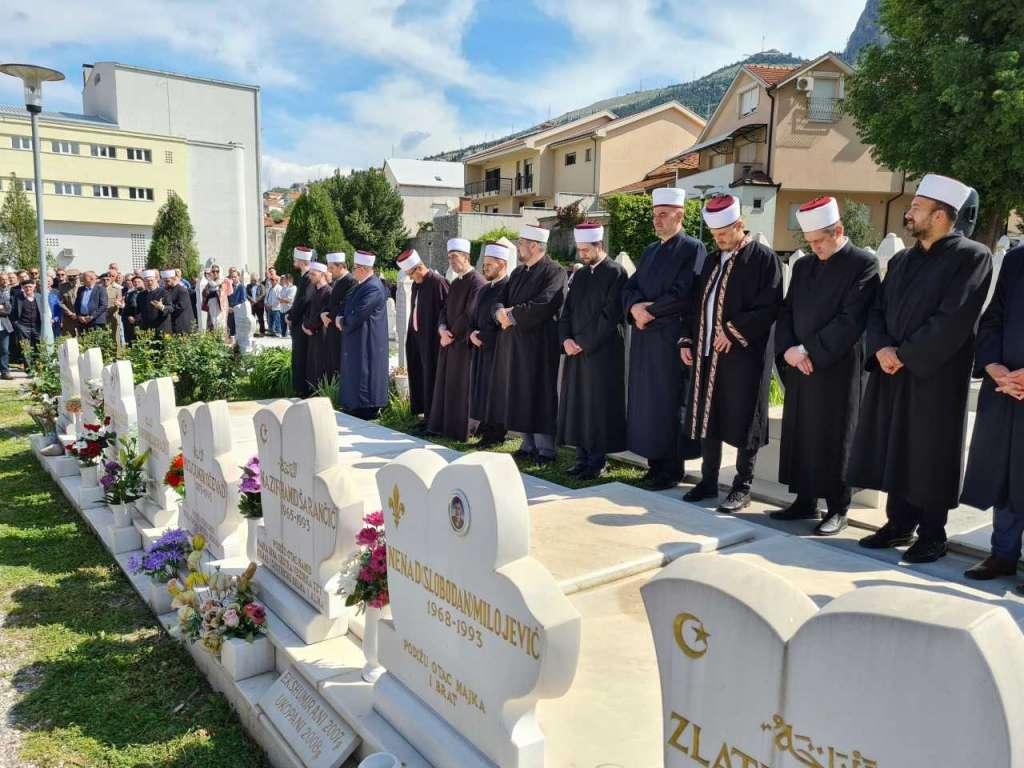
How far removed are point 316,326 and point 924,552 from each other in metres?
7.99

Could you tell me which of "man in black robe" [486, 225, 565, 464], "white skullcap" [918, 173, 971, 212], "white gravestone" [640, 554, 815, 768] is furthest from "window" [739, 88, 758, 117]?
"white gravestone" [640, 554, 815, 768]

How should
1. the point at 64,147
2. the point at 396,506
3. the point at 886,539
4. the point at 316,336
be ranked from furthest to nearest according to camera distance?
the point at 64,147, the point at 316,336, the point at 886,539, the point at 396,506

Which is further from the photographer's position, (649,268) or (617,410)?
(617,410)

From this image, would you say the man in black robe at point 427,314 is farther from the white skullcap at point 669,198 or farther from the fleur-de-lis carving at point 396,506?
the fleur-de-lis carving at point 396,506

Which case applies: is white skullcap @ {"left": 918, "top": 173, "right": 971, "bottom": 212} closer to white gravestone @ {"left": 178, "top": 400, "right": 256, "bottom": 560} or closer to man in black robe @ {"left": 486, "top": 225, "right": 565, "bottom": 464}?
man in black robe @ {"left": 486, "top": 225, "right": 565, "bottom": 464}

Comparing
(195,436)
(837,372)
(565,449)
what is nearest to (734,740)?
(837,372)

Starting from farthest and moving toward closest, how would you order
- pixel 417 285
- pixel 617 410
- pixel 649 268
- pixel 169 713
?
pixel 417 285 → pixel 617 410 → pixel 649 268 → pixel 169 713

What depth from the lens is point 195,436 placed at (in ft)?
15.2

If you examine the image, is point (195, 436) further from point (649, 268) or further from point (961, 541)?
point (961, 541)

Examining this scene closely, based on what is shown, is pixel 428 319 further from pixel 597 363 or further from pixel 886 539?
pixel 886 539

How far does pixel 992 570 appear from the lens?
3812 millimetres

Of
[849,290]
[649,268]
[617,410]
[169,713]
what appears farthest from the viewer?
[617,410]

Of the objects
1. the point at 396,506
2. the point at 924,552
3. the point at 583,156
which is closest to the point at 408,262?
the point at 924,552

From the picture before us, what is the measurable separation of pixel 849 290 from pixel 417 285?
5.42 metres
